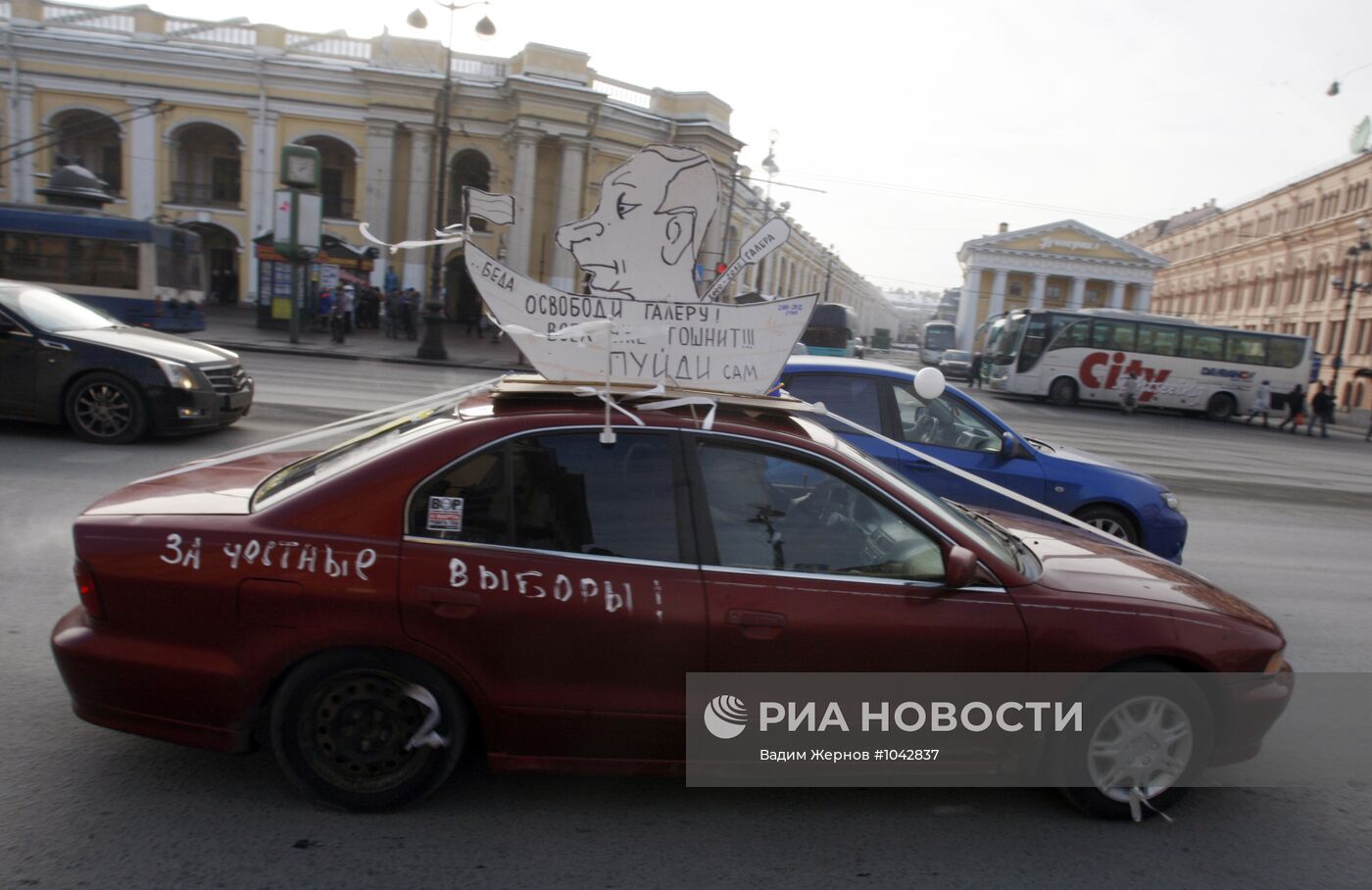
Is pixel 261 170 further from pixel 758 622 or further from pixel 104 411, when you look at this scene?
pixel 758 622

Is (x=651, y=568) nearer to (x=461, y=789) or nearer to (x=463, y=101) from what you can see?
(x=461, y=789)

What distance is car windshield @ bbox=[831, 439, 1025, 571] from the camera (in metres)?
3.47

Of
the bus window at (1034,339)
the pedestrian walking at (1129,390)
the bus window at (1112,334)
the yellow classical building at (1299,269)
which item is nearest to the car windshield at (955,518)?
the bus window at (1034,339)

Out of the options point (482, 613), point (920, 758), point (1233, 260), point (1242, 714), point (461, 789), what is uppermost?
point (1233, 260)

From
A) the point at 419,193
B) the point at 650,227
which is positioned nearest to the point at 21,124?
the point at 419,193

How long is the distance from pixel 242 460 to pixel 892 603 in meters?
3.01

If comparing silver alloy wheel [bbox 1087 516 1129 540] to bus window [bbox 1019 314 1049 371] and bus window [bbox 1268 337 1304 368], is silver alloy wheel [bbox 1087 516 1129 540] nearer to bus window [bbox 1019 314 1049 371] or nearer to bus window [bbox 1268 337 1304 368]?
bus window [bbox 1019 314 1049 371]

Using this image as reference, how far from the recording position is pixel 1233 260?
63.6 meters

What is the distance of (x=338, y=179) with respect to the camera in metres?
39.2

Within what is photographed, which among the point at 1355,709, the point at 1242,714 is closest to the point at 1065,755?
the point at 1242,714

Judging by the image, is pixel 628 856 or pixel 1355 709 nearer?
pixel 628 856

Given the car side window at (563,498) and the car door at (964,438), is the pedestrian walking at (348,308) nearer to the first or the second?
the car door at (964,438)

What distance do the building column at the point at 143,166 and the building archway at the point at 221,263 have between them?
225 cm

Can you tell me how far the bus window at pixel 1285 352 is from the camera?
3171 cm
